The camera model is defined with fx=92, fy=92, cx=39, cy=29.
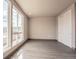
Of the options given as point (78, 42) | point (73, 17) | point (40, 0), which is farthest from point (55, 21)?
point (78, 42)

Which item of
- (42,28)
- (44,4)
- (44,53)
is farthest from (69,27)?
(42,28)

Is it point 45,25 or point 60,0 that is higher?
point 60,0

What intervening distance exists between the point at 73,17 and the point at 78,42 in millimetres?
4391

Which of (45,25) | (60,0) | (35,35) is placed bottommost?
(35,35)

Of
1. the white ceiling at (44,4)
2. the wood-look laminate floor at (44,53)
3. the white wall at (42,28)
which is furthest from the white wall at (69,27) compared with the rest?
the white wall at (42,28)

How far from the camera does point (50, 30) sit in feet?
32.4

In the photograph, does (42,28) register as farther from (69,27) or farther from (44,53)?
(44,53)

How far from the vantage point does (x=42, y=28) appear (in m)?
10.0

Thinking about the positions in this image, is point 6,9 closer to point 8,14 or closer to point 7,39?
point 8,14

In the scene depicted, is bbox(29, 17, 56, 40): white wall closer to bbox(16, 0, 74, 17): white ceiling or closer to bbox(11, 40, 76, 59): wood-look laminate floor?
bbox(16, 0, 74, 17): white ceiling

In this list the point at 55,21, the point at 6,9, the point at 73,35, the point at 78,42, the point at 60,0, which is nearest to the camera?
the point at 78,42

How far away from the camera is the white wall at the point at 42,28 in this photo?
9.83 meters

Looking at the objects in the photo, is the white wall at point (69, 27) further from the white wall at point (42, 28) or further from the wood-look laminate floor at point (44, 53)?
the white wall at point (42, 28)

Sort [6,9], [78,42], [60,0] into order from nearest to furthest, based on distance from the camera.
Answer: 1. [78,42]
2. [6,9]
3. [60,0]
